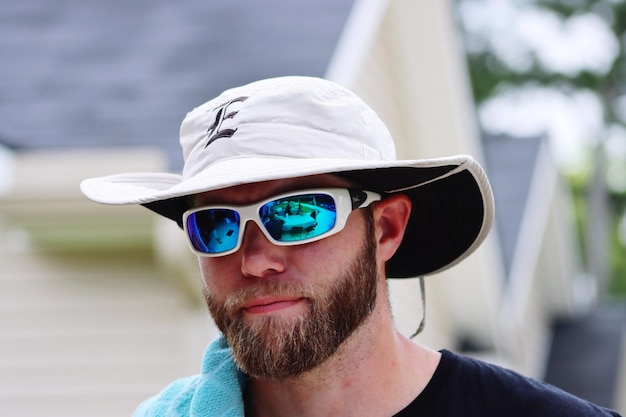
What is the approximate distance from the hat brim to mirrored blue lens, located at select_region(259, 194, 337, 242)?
0.08m

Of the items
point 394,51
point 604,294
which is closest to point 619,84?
point 604,294

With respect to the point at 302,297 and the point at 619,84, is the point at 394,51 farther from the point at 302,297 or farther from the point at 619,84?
the point at 619,84

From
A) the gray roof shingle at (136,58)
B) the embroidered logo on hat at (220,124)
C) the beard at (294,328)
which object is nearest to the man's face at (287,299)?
the beard at (294,328)

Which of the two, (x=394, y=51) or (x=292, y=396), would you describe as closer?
(x=292, y=396)

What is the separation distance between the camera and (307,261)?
2.27 m

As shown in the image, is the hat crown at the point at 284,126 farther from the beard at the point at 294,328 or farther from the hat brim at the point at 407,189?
the beard at the point at 294,328

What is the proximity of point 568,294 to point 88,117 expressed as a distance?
10.9 m

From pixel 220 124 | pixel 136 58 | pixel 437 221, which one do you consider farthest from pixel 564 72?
pixel 220 124

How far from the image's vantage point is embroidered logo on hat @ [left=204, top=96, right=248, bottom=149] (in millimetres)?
2344

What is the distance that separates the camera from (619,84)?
29.1 meters

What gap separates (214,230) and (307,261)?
206mm

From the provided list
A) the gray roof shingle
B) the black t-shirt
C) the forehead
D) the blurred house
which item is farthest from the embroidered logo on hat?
the gray roof shingle

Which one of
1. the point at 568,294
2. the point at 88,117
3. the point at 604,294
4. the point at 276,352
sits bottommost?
the point at 604,294

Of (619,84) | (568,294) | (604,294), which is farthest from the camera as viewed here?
(604,294)
